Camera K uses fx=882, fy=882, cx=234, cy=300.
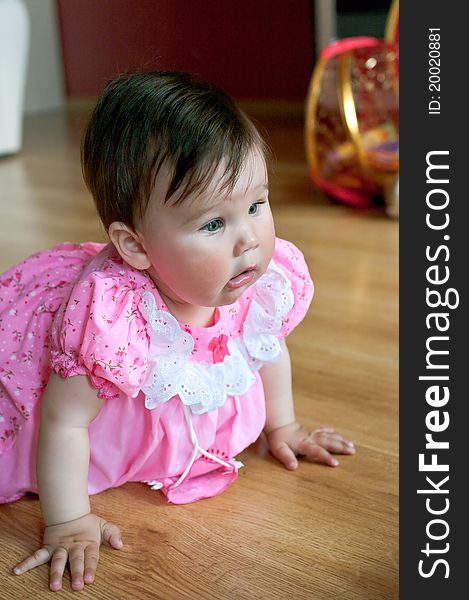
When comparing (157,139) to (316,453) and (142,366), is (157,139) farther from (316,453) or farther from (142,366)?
(316,453)

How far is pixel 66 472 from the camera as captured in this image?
0.82 meters

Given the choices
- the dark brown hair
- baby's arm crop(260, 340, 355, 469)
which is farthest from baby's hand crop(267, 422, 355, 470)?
the dark brown hair

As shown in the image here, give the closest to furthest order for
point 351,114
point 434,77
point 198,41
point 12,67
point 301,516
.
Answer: point 434,77, point 301,516, point 198,41, point 351,114, point 12,67

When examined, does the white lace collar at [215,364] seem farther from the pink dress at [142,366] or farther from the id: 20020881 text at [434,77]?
the id: 20020881 text at [434,77]

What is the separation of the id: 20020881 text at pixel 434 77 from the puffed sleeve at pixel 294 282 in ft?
1.42

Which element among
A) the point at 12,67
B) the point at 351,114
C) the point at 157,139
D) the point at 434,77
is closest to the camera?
the point at 434,77

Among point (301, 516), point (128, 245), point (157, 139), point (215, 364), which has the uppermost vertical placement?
point (157, 139)

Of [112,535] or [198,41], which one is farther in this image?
[198,41]

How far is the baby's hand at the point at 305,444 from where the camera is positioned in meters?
0.98

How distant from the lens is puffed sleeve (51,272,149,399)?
78 centimetres

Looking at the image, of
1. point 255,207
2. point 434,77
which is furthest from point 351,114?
point 434,77

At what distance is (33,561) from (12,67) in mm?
2522

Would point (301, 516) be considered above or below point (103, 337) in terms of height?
below

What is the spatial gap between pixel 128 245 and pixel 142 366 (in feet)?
0.37
